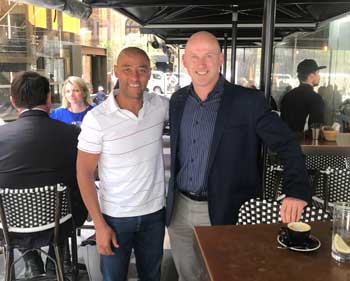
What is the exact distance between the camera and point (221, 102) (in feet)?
5.66

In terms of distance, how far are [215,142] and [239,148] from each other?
0.11 metres

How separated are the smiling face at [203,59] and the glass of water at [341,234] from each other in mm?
766

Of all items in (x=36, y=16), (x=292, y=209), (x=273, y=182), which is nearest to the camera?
(x=292, y=209)

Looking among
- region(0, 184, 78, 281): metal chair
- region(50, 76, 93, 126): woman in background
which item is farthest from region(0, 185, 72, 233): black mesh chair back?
region(50, 76, 93, 126): woman in background

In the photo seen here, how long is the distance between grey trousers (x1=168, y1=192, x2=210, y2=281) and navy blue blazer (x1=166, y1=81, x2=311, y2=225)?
2.7 inches

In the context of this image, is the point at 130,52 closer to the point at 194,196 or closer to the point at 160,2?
the point at 194,196

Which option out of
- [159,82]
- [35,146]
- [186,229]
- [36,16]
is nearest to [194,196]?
[186,229]

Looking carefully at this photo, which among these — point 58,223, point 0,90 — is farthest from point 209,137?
point 0,90

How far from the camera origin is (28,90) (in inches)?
87.7

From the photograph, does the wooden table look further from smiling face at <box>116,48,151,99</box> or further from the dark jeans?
smiling face at <box>116,48,151,99</box>

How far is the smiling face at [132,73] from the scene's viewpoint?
1.77 meters

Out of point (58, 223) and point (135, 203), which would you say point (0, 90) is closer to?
point (58, 223)

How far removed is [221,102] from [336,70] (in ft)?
15.4

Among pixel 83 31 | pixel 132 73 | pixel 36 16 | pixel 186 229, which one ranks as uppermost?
pixel 83 31
